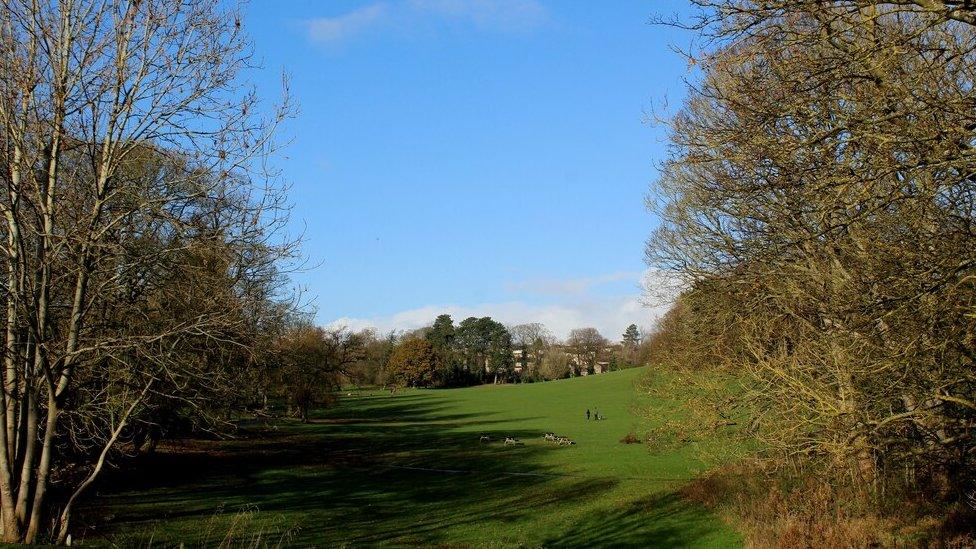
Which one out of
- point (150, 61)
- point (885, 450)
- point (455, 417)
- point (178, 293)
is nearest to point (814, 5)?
point (885, 450)

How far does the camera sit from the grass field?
1728 cm

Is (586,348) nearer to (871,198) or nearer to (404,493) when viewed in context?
(404,493)

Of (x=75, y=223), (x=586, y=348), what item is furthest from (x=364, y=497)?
(x=586, y=348)

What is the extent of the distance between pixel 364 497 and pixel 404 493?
192 cm

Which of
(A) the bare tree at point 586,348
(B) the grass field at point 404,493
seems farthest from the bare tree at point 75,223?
(A) the bare tree at point 586,348

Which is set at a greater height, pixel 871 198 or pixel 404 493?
pixel 871 198

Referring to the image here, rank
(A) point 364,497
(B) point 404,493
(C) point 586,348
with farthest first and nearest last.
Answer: (C) point 586,348 < (B) point 404,493 < (A) point 364,497

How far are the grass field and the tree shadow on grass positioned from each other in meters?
0.07

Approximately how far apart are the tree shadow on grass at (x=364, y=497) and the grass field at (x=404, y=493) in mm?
68

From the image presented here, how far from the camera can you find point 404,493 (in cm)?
2661

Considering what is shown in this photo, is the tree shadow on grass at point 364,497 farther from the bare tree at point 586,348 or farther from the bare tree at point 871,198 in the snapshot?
the bare tree at point 586,348

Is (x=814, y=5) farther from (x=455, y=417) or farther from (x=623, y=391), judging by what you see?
(x=623, y=391)

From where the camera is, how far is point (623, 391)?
83.9 m

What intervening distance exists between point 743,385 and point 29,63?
1455 cm
